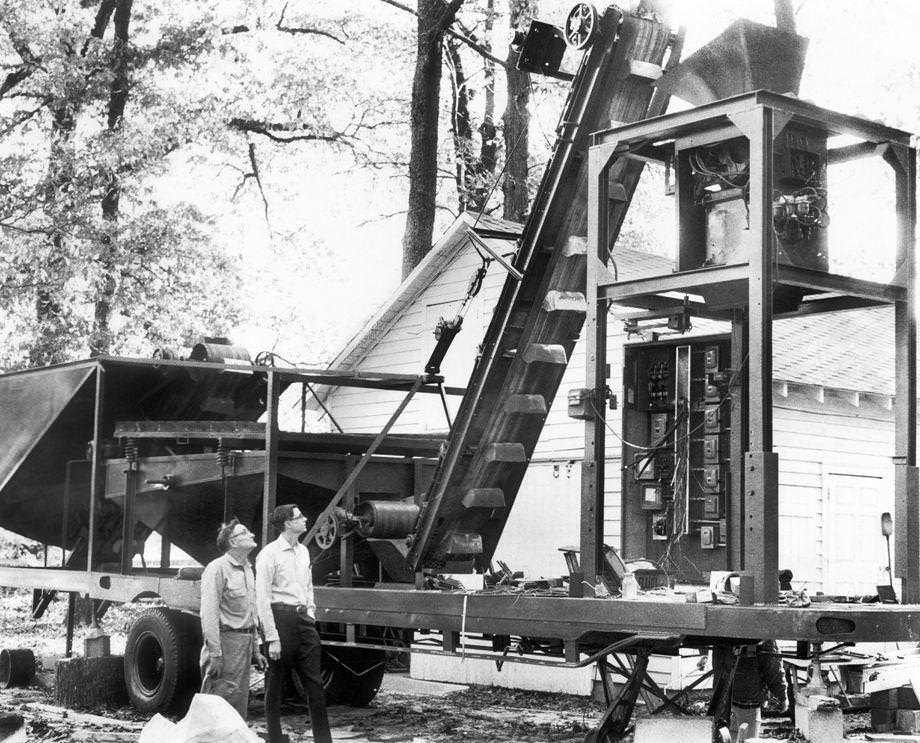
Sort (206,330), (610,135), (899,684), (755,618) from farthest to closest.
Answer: (206,330) → (899,684) → (610,135) → (755,618)

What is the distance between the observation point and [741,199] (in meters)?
9.25

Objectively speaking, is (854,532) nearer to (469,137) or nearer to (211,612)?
(211,612)

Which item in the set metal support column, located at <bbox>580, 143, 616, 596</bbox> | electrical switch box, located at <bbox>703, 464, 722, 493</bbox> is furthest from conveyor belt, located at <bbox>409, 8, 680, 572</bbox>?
electrical switch box, located at <bbox>703, 464, 722, 493</bbox>

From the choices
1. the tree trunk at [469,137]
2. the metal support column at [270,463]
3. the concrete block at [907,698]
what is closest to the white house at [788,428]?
the concrete block at [907,698]

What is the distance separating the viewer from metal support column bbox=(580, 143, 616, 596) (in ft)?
30.1

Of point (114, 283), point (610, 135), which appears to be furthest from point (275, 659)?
point (114, 283)

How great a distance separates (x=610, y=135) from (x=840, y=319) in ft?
36.7

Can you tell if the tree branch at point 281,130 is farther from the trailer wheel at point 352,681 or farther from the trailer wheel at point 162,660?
the trailer wheel at point 162,660

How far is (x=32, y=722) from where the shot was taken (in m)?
11.7

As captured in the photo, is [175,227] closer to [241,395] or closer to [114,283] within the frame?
[114,283]

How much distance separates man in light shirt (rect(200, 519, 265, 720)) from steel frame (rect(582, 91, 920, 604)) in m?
2.93

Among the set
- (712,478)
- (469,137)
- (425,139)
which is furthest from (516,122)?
(712,478)

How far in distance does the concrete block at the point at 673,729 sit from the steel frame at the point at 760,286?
1.00 meters

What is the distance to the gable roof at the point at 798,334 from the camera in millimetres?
15852
